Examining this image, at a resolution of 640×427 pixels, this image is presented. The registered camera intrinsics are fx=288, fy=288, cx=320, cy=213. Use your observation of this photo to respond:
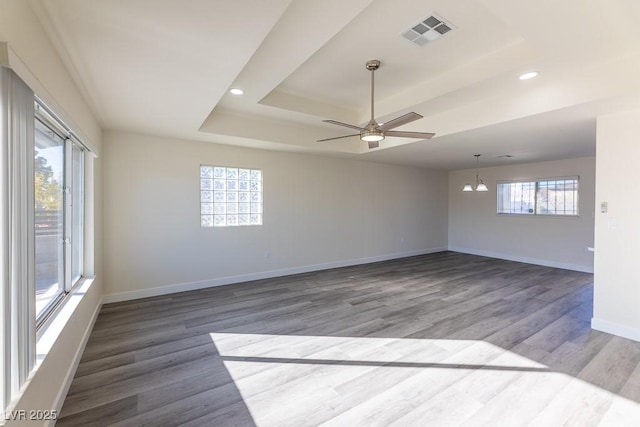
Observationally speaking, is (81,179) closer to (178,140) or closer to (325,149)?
(178,140)

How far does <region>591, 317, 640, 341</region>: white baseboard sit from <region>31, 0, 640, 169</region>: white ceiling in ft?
7.67

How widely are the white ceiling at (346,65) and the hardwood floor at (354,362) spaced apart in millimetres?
2431

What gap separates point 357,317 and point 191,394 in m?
2.05

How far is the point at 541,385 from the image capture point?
2271mm

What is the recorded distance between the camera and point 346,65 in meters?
3.02

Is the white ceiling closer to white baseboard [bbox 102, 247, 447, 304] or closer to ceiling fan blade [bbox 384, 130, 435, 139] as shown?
ceiling fan blade [bbox 384, 130, 435, 139]

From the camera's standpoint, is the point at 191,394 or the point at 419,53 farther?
the point at 419,53

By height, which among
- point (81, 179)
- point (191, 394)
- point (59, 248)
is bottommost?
point (191, 394)

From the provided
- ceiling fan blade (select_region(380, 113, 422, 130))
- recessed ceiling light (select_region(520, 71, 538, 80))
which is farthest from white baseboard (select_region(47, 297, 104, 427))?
recessed ceiling light (select_region(520, 71, 538, 80))

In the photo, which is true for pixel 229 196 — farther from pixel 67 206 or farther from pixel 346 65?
pixel 346 65

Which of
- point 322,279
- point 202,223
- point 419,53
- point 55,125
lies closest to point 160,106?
point 55,125

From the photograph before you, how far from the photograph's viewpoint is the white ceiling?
1773 mm

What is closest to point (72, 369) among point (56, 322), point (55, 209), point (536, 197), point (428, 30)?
point (56, 322)

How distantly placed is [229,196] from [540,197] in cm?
697
